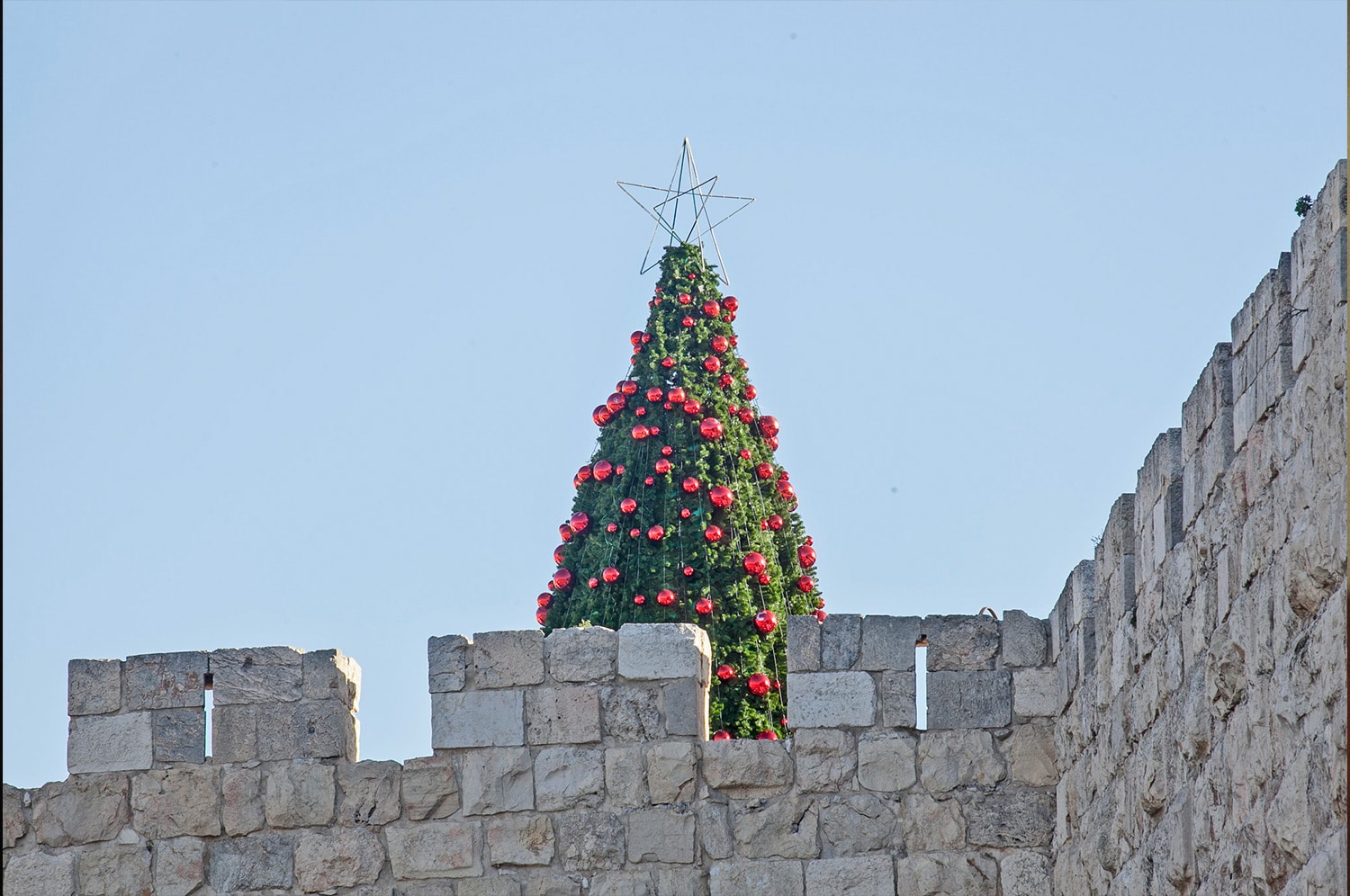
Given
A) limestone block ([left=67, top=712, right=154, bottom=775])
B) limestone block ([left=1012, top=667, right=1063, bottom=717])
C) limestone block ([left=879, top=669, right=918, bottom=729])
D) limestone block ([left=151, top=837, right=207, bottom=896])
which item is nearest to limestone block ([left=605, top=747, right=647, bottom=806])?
limestone block ([left=879, top=669, right=918, bottom=729])

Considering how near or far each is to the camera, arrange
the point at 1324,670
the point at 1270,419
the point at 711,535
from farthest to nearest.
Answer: the point at 711,535 → the point at 1270,419 → the point at 1324,670

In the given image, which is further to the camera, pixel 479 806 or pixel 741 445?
pixel 741 445

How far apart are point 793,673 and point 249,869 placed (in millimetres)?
1943

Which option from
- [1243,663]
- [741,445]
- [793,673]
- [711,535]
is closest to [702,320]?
[741,445]

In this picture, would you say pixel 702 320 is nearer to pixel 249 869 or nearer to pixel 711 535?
pixel 711 535

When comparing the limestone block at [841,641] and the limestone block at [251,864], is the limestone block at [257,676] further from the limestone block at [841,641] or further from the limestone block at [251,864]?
the limestone block at [841,641]

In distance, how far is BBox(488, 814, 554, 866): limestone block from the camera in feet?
21.3

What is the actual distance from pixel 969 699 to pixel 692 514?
301 centimetres

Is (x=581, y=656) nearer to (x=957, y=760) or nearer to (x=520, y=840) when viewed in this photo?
(x=520, y=840)

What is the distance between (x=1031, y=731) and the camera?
6.51 metres

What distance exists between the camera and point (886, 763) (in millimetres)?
6520

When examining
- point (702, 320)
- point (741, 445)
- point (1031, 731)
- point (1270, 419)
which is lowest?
point (1031, 731)

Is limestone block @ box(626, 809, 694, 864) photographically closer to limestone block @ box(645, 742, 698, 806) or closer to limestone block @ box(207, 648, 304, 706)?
limestone block @ box(645, 742, 698, 806)

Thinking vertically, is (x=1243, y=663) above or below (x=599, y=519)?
below
